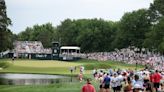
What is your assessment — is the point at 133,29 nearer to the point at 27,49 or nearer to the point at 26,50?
the point at 26,50

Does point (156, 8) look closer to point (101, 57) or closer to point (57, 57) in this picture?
point (101, 57)

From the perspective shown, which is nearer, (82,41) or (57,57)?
(57,57)

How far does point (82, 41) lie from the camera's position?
157750 mm

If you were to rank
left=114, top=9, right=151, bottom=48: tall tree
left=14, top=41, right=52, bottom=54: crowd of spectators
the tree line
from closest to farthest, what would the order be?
the tree line → left=114, top=9, right=151, bottom=48: tall tree → left=14, top=41, right=52, bottom=54: crowd of spectators

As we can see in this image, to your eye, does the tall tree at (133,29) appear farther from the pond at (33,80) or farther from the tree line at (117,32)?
the pond at (33,80)

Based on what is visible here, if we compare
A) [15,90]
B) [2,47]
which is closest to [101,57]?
[2,47]

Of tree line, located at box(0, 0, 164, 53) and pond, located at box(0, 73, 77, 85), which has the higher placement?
tree line, located at box(0, 0, 164, 53)

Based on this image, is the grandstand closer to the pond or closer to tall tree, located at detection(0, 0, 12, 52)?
tall tree, located at detection(0, 0, 12, 52)

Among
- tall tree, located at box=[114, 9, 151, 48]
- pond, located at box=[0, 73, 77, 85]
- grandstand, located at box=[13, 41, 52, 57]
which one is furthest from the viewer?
tall tree, located at box=[114, 9, 151, 48]

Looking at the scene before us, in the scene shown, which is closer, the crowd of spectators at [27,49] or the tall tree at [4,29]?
the tall tree at [4,29]

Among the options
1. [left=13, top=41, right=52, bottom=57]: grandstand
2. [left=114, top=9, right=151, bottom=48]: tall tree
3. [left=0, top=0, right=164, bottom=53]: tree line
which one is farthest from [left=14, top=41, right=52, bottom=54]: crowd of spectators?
[left=114, top=9, right=151, bottom=48]: tall tree

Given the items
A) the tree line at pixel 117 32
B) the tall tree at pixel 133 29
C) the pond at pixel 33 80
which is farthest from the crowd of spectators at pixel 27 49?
the pond at pixel 33 80

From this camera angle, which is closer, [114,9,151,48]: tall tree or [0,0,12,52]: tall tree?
[0,0,12,52]: tall tree

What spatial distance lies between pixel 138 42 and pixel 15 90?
92.2 meters
